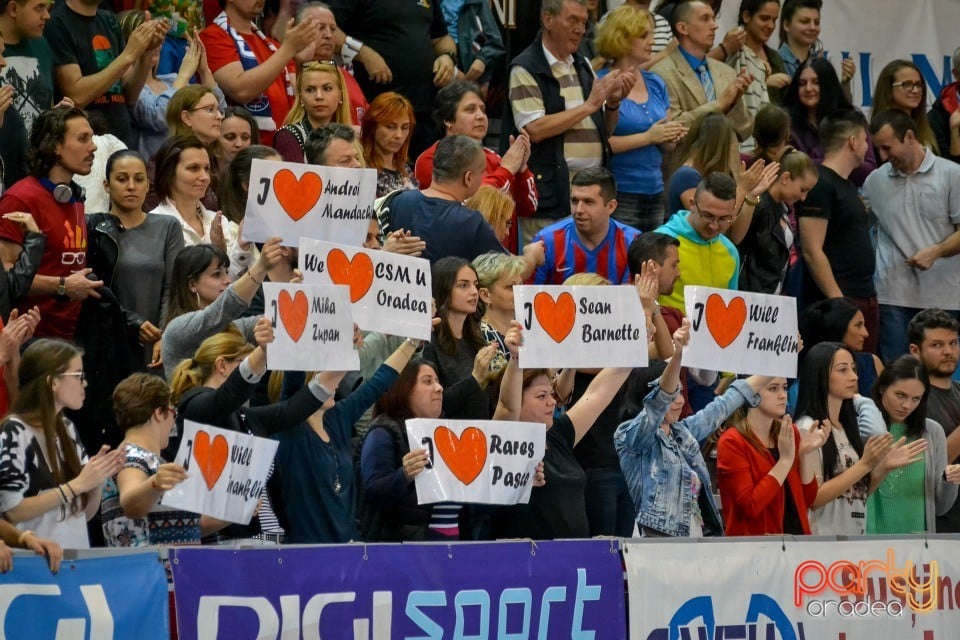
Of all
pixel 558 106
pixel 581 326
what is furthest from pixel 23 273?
pixel 558 106

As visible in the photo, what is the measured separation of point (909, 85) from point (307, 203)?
6.21m

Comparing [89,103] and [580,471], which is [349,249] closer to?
[580,471]

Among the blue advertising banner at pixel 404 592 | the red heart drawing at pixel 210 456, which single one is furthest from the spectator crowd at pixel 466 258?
the blue advertising banner at pixel 404 592

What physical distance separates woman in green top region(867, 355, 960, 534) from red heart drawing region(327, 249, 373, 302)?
9.20 ft

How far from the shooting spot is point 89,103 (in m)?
9.47

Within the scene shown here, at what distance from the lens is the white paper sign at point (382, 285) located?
7.61m

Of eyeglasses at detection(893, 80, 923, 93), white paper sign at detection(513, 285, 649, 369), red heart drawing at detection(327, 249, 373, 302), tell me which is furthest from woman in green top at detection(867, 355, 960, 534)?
eyeglasses at detection(893, 80, 923, 93)

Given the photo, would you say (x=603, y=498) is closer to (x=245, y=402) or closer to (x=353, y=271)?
(x=353, y=271)

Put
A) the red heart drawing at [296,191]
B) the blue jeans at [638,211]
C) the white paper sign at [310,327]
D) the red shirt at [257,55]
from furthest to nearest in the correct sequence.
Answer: the blue jeans at [638,211]
the red shirt at [257,55]
the red heart drawing at [296,191]
the white paper sign at [310,327]

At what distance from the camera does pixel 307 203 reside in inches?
310

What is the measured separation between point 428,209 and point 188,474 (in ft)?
9.45

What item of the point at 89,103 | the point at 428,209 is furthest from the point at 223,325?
the point at 89,103

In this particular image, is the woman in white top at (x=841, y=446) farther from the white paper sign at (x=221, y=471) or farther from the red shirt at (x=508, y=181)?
the white paper sign at (x=221, y=471)

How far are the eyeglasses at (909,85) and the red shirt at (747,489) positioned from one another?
536 centimetres
